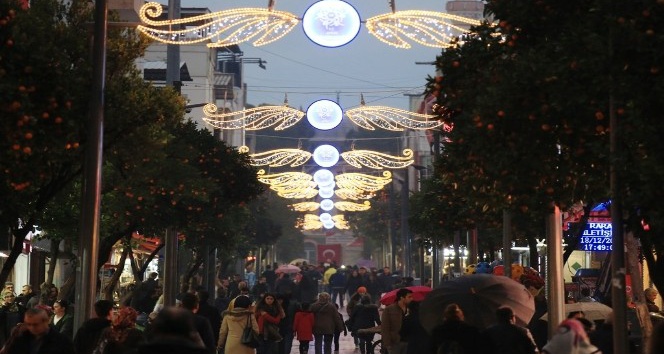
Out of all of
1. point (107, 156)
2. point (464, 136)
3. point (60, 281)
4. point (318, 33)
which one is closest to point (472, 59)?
point (464, 136)

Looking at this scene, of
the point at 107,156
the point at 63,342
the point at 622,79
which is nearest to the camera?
the point at 63,342

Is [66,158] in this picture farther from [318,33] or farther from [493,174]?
[493,174]

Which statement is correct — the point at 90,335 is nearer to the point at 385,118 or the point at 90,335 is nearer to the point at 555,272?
the point at 555,272

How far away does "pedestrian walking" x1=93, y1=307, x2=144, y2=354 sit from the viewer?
14.9m

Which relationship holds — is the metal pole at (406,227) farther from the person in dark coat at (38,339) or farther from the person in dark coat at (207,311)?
the person in dark coat at (38,339)

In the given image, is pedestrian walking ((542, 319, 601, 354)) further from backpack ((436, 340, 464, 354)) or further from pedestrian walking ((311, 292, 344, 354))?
pedestrian walking ((311, 292, 344, 354))

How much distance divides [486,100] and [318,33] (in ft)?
15.9

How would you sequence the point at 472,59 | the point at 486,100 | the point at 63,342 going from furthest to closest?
the point at 472,59 < the point at 486,100 < the point at 63,342

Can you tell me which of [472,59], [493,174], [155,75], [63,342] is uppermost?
[155,75]

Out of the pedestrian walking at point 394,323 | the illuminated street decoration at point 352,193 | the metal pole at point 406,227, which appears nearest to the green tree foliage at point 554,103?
the pedestrian walking at point 394,323

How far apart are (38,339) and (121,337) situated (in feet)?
3.89

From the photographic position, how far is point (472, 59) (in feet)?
61.6

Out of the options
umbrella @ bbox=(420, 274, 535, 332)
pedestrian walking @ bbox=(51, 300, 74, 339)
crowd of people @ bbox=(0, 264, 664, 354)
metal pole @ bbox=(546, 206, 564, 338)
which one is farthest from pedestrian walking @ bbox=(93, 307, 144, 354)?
metal pole @ bbox=(546, 206, 564, 338)

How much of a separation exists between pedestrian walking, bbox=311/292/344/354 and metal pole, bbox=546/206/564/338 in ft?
38.6
